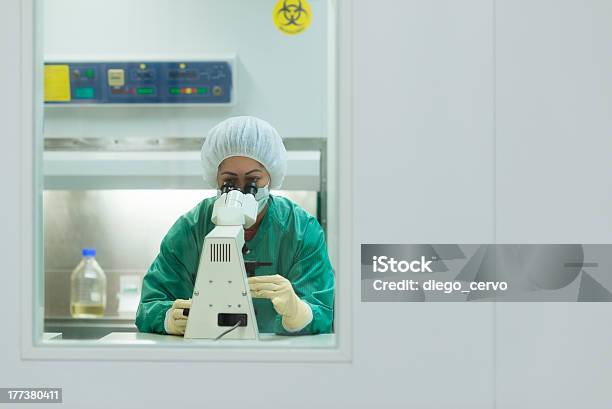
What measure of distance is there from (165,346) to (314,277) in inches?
21.6

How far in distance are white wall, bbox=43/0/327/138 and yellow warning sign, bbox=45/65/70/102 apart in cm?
5

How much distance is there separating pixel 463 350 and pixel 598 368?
11.0 inches

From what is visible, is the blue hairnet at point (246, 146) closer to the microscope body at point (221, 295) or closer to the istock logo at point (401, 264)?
the microscope body at point (221, 295)

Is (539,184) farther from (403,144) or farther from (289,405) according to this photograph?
(289,405)

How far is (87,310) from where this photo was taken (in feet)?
8.08

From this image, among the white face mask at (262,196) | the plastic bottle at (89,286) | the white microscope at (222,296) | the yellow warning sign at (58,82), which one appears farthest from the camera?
the plastic bottle at (89,286)

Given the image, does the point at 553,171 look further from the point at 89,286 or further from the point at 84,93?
the point at 89,286

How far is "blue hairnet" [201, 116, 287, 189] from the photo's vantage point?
1.92 meters

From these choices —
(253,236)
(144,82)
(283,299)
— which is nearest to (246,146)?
(253,236)

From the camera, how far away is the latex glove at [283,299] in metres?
1.54

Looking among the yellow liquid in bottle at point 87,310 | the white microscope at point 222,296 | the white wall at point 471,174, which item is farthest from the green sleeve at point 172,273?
the yellow liquid in bottle at point 87,310

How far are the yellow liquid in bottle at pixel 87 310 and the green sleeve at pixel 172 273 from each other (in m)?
0.67

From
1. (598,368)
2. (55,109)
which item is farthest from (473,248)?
(55,109)

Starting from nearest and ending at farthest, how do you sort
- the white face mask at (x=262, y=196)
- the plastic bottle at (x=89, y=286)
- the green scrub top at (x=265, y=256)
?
1. the green scrub top at (x=265, y=256)
2. the white face mask at (x=262, y=196)
3. the plastic bottle at (x=89, y=286)
